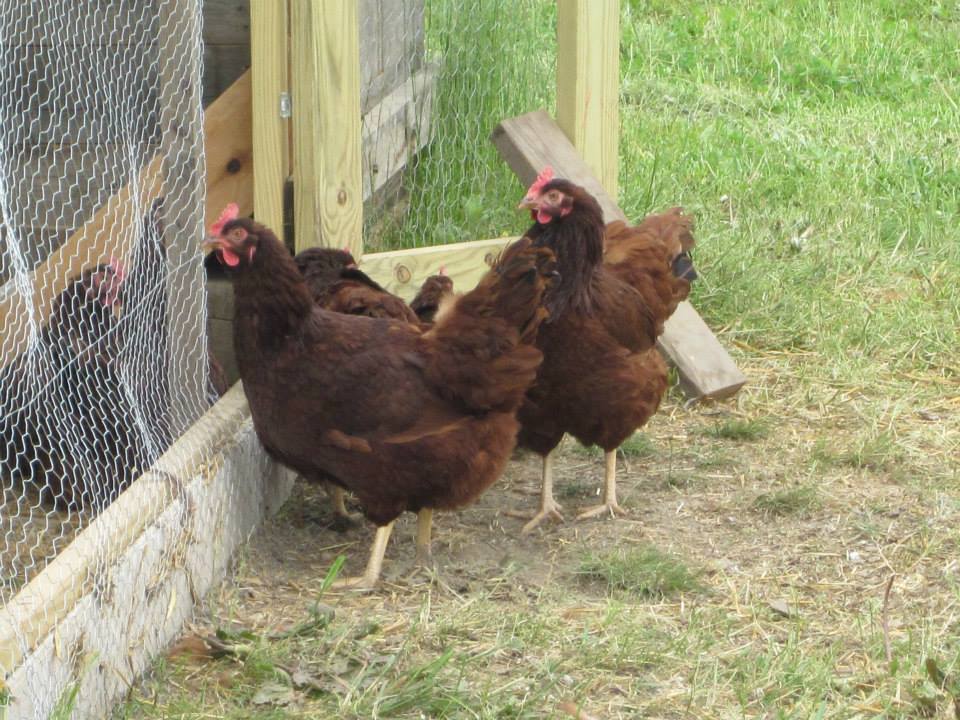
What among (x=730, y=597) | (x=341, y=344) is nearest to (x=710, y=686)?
(x=730, y=597)

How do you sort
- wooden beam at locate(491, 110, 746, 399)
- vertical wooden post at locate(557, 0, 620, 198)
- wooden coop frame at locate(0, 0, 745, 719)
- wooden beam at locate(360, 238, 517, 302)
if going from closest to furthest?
wooden coop frame at locate(0, 0, 745, 719) → wooden beam at locate(360, 238, 517, 302) → vertical wooden post at locate(557, 0, 620, 198) → wooden beam at locate(491, 110, 746, 399)

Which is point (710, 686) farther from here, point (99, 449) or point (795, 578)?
point (99, 449)

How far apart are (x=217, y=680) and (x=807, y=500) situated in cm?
197

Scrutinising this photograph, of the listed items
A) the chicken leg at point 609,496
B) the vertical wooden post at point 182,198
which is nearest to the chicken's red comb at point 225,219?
the vertical wooden post at point 182,198

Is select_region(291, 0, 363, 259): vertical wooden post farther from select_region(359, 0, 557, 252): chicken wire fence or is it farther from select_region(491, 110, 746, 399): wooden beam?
select_region(359, 0, 557, 252): chicken wire fence

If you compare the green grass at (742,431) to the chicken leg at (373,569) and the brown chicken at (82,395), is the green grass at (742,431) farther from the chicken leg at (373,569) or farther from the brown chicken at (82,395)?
the brown chicken at (82,395)

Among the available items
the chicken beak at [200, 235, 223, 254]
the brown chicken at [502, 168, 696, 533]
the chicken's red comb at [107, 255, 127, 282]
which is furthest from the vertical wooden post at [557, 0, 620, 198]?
the chicken's red comb at [107, 255, 127, 282]

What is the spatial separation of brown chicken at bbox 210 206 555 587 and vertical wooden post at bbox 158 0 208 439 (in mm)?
185

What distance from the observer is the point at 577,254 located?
3746mm

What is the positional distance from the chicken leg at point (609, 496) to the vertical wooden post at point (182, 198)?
1.28m

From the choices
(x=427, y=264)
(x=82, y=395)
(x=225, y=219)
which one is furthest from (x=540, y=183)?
(x=82, y=395)

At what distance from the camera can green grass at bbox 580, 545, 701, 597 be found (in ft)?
11.2

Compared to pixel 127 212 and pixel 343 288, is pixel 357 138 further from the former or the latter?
pixel 127 212

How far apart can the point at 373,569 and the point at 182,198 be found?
1.15 metres
